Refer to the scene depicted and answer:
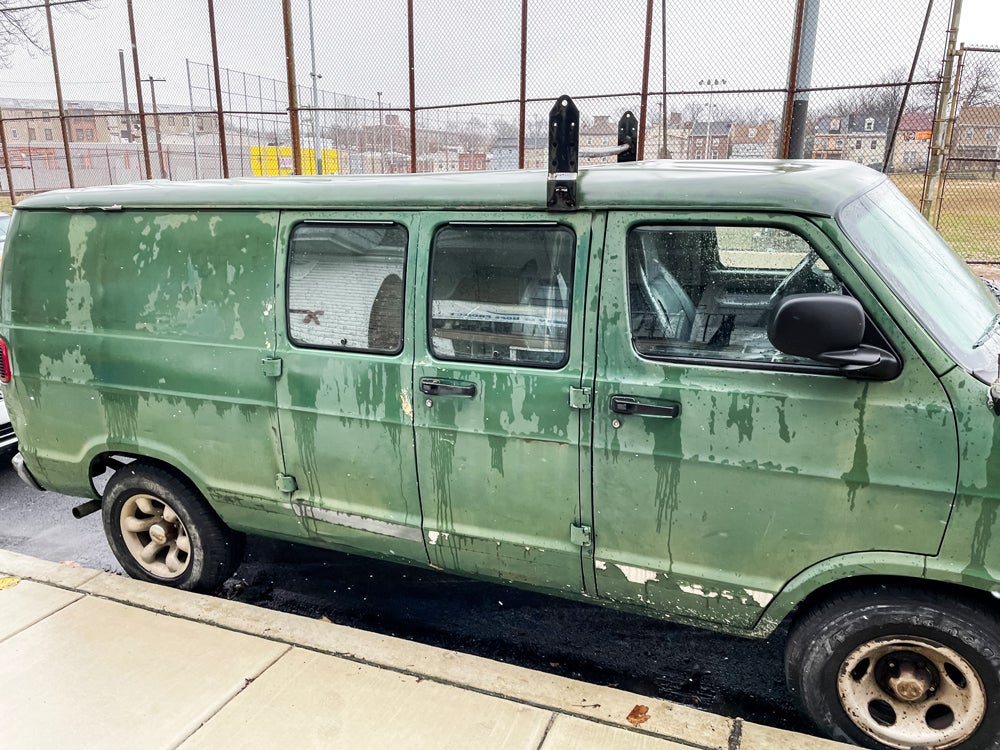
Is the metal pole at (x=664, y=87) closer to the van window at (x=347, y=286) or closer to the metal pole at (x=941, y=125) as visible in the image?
the metal pole at (x=941, y=125)

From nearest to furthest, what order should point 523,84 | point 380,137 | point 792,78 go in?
1. point 792,78
2. point 523,84
3. point 380,137

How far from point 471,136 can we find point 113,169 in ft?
88.3

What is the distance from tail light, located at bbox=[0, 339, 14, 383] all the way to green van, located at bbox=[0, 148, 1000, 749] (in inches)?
6.3

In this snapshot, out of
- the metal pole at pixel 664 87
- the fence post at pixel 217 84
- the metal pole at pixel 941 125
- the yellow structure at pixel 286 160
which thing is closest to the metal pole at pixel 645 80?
the metal pole at pixel 664 87

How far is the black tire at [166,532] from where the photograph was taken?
3.80 m

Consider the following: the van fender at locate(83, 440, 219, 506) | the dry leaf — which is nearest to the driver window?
the dry leaf

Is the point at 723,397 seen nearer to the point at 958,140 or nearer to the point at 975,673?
the point at 975,673

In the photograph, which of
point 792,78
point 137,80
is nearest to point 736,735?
point 792,78

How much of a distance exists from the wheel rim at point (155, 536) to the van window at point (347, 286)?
4.54 ft

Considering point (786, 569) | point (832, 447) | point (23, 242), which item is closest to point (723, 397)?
point (832, 447)

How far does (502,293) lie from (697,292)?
2.47 ft

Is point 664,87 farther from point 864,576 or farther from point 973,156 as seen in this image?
point 864,576

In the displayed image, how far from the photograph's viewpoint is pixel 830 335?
229 cm

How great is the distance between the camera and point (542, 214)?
2.83 m
